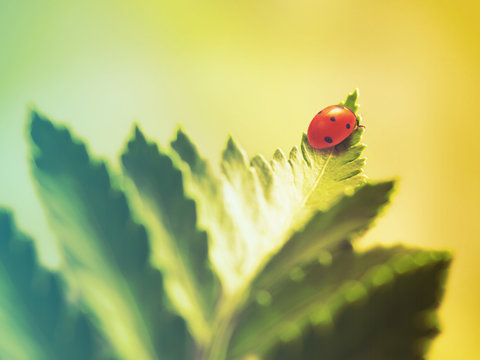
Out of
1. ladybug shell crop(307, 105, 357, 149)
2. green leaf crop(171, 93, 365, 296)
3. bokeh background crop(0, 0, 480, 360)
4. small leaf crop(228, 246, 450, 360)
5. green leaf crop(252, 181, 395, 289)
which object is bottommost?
small leaf crop(228, 246, 450, 360)

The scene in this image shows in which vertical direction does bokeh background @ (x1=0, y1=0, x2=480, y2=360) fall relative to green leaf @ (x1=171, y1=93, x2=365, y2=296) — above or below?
above

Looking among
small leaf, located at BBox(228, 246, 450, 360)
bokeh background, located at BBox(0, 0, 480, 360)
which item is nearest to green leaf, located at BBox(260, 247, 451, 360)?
small leaf, located at BBox(228, 246, 450, 360)

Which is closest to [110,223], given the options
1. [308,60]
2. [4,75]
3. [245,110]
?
[4,75]

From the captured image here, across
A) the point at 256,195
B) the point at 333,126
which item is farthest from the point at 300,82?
the point at 256,195

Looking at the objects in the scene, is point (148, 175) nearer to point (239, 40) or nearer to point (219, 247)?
point (219, 247)

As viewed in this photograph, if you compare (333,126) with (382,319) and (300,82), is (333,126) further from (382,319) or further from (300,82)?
(300,82)

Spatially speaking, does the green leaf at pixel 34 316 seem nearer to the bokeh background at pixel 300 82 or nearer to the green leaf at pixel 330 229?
the green leaf at pixel 330 229

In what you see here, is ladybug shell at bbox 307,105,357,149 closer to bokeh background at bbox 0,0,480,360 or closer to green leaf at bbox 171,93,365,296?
green leaf at bbox 171,93,365,296

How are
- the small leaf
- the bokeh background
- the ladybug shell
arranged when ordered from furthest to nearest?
the bokeh background → the ladybug shell → the small leaf
